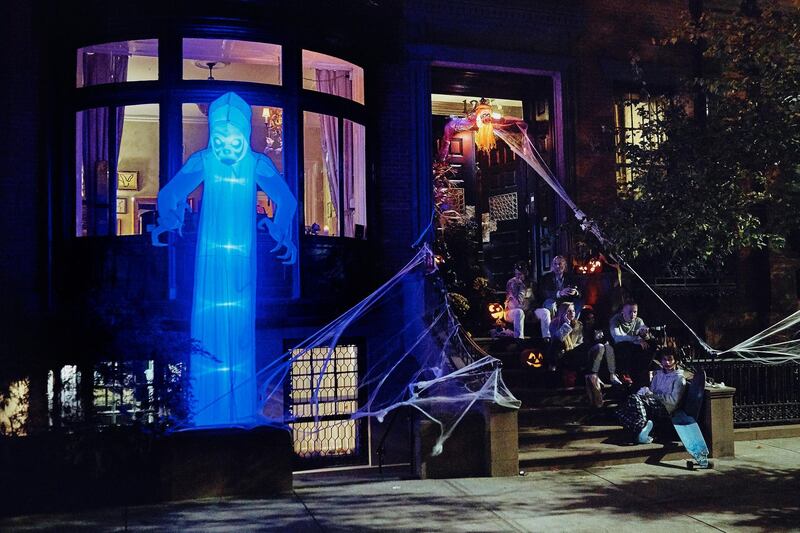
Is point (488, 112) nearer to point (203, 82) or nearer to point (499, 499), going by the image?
point (203, 82)

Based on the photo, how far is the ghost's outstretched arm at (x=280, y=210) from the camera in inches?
401

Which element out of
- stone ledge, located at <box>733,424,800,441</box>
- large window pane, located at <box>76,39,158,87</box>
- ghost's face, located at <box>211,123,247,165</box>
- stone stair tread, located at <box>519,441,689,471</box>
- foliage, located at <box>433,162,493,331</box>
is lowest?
stone ledge, located at <box>733,424,800,441</box>

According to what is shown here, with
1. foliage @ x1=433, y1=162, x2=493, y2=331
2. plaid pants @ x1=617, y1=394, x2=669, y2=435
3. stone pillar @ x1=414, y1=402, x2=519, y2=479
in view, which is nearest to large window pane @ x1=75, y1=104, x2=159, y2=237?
foliage @ x1=433, y1=162, x2=493, y2=331

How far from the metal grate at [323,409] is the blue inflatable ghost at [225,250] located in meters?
1.22

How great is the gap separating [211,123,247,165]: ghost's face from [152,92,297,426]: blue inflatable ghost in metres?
0.01

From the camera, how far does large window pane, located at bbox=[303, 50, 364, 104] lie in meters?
11.3

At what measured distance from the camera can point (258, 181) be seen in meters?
10.1

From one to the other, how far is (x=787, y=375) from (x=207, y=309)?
8949mm

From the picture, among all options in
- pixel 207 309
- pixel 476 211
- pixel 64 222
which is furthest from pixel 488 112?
pixel 64 222

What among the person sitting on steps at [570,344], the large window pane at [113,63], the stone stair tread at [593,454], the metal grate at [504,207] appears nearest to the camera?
the stone stair tread at [593,454]

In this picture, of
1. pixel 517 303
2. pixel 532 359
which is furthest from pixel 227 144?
pixel 532 359

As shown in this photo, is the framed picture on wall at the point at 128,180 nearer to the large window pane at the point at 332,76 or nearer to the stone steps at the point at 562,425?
the large window pane at the point at 332,76

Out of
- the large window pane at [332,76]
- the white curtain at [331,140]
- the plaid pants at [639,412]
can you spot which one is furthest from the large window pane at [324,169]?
the plaid pants at [639,412]

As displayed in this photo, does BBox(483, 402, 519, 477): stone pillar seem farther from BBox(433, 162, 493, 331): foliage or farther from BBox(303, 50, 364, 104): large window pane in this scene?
BBox(303, 50, 364, 104): large window pane
